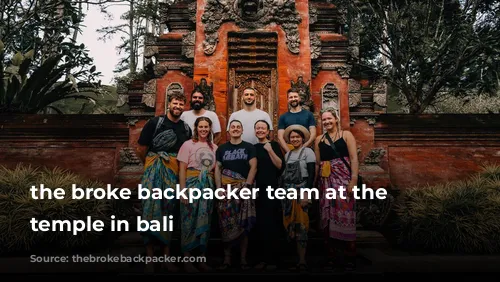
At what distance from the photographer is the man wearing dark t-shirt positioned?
399cm

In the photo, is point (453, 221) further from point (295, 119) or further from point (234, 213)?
point (234, 213)

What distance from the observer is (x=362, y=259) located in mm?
4500

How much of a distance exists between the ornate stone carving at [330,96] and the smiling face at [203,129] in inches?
178

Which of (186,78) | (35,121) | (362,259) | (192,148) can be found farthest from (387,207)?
(35,121)

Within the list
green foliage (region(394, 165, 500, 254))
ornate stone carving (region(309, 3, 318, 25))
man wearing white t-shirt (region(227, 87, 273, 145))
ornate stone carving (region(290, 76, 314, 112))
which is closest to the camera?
green foliage (region(394, 165, 500, 254))

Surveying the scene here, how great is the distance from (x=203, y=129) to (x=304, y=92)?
3.70 metres

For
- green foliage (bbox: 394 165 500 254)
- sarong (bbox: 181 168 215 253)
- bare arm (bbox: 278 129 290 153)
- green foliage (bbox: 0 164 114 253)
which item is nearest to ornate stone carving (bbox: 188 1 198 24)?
bare arm (bbox: 278 129 290 153)

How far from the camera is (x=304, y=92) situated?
735 cm

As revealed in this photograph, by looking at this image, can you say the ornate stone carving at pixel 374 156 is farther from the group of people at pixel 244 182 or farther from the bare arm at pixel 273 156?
the bare arm at pixel 273 156

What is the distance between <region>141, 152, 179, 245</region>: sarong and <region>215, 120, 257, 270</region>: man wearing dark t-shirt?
19.3 inches

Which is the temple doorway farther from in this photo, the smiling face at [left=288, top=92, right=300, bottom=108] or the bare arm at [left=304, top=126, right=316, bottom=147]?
the bare arm at [left=304, top=126, right=316, bottom=147]

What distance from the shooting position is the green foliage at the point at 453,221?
4664mm

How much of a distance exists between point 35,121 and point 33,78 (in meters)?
1.44

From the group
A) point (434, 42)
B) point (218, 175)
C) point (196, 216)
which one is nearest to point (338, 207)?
point (218, 175)
